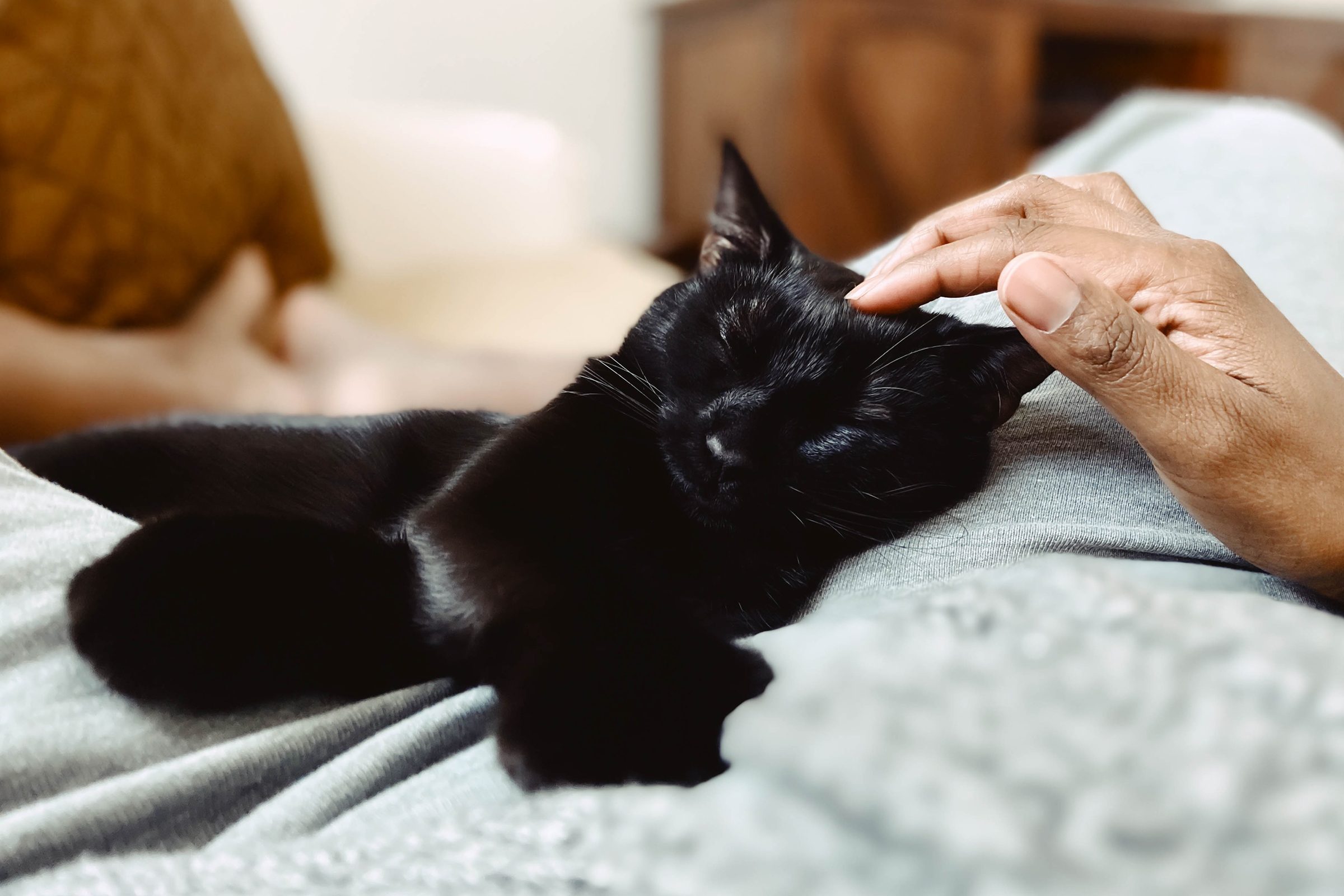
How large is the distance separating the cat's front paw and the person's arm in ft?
2.73

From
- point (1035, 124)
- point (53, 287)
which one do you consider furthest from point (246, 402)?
point (1035, 124)

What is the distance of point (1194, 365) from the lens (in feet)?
1.62

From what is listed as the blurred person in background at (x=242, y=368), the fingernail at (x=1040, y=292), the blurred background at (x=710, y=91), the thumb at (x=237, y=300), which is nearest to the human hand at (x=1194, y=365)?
the fingernail at (x=1040, y=292)

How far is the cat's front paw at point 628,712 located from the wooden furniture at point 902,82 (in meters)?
2.36

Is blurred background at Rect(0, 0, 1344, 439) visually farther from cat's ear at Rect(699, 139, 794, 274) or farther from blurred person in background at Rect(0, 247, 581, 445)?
cat's ear at Rect(699, 139, 794, 274)

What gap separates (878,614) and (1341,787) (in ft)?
0.45

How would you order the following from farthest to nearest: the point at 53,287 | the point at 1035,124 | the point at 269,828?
1. the point at 1035,124
2. the point at 53,287
3. the point at 269,828

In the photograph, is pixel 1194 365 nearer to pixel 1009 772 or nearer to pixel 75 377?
pixel 1009 772

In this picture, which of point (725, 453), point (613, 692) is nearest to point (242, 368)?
point (725, 453)

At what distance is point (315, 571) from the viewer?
22.0 inches

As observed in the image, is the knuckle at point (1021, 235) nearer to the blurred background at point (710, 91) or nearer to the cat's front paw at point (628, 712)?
the cat's front paw at point (628, 712)

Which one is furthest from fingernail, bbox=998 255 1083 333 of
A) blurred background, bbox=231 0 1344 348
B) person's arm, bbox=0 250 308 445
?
blurred background, bbox=231 0 1344 348

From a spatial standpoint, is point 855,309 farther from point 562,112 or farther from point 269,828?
point 562,112

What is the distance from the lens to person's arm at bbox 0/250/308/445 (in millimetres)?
1019
